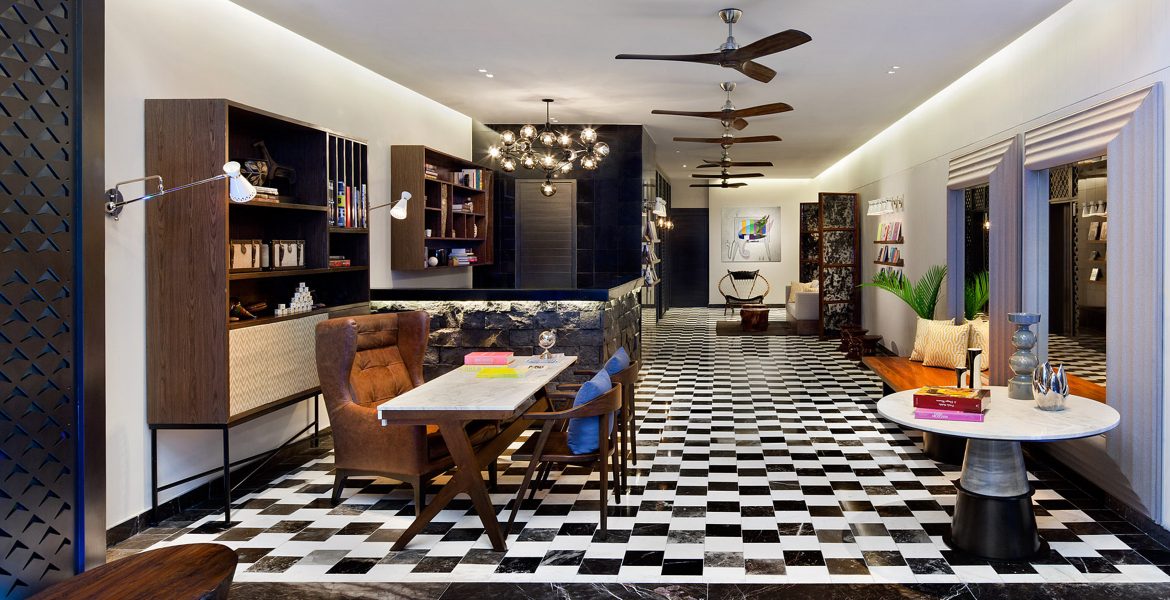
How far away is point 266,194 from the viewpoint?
17.0ft

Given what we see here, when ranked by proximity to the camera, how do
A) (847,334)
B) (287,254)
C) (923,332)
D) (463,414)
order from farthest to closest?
(847,334)
(923,332)
(287,254)
(463,414)

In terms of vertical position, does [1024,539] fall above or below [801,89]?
below

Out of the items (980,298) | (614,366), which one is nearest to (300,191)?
(614,366)

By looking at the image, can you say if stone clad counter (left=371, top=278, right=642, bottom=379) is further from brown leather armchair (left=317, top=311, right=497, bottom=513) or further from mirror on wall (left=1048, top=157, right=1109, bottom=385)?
mirror on wall (left=1048, top=157, right=1109, bottom=385)

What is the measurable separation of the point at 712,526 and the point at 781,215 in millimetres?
16898

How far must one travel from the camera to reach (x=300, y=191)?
5699 mm

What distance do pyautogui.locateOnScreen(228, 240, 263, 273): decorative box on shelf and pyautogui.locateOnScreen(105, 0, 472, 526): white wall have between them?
50 centimetres

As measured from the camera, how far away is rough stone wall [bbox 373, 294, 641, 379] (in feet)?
22.4

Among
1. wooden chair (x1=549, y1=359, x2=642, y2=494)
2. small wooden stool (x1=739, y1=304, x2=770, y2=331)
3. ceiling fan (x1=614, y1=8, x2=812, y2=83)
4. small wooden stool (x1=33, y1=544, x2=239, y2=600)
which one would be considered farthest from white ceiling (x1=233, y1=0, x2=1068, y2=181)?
small wooden stool (x1=739, y1=304, x2=770, y2=331)

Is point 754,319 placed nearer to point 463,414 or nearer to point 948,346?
point 948,346

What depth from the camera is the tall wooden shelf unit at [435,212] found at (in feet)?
26.1

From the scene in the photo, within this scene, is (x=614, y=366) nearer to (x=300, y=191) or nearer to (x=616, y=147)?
(x=300, y=191)

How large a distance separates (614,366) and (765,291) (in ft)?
53.3

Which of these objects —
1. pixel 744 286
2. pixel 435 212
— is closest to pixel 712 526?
pixel 435 212
